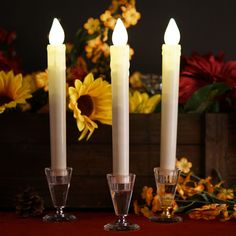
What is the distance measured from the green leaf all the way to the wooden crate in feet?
0.12

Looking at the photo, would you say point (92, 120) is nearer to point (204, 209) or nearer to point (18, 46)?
point (204, 209)

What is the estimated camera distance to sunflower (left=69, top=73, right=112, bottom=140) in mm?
886

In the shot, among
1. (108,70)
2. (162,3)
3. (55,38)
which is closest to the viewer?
(55,38)

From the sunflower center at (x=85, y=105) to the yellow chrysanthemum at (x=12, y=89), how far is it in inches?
3.0

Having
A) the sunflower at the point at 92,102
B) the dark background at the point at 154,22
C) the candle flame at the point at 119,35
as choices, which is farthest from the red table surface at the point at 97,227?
the dark background at the point at 154,22

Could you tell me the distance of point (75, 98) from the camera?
88cm

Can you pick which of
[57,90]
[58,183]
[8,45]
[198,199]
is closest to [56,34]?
[57,90]

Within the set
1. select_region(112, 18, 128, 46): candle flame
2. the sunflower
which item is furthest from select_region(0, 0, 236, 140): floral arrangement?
select_region(112, 18, 128, 46): candle flame

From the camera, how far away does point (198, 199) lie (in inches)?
36.2

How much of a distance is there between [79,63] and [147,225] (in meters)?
0.41

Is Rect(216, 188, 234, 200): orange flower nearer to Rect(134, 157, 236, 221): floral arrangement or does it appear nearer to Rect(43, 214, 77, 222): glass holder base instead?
Rect(134, 157, 236, 221): floral arrangement

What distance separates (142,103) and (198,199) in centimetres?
21

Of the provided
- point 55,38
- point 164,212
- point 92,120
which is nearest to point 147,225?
point 164,212

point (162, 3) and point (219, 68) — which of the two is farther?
point (162, 3)
